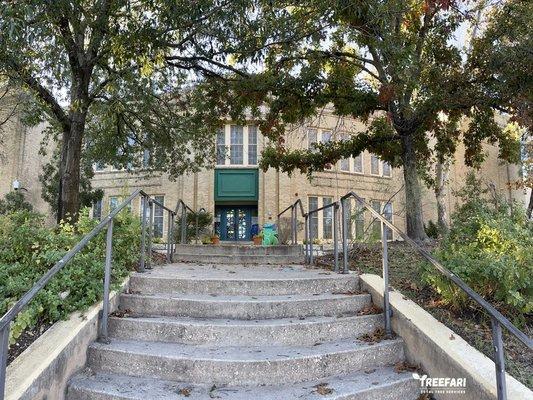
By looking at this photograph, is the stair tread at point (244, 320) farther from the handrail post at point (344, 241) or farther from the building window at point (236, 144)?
the building window at point (236, 144)

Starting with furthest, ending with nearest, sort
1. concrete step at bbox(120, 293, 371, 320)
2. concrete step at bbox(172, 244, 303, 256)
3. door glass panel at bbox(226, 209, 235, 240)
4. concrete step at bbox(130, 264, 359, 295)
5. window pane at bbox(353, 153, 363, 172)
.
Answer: window pane at bbox(353, 153, 363, 172) < door glass panel at bbox(226, 209, 235, 240) < concrete step at bbox(172, 244, 303, 256) < concrete step at bbox(130, 264, 359, 295) < concrete step at bbox(120, 293, 371, 320)

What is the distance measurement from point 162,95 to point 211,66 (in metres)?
2.75

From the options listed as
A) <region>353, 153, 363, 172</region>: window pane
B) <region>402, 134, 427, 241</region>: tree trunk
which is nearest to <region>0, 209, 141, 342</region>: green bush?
<region>402, 134, 427, 241</region>: tree trunk

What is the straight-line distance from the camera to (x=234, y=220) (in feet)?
68.0

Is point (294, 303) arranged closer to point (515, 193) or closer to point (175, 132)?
point (175, 132)

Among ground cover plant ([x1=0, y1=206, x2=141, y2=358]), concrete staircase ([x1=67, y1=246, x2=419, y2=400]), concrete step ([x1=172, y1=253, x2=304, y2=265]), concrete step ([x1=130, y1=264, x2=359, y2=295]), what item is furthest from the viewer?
concrete step ([x1=172, y1=253, x2=304, y2=265])

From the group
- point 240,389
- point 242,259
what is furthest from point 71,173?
point 240,389

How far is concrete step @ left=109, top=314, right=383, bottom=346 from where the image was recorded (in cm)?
384

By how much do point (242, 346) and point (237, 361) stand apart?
16.2 inches

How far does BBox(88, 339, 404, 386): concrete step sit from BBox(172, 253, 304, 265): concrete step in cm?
426

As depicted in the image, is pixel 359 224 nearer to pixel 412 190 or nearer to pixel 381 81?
pixel 412 190

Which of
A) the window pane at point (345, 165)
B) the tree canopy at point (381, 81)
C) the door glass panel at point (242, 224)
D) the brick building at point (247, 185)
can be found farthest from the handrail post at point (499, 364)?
the window pane at point (345, 165)

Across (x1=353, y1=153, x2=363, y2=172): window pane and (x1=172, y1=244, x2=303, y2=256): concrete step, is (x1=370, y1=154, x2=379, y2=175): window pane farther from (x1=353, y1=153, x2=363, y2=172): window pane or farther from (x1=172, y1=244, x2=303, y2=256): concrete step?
(x1=172, y1=244, x2=303, y2=256): concrete step

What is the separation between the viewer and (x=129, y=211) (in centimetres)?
559
